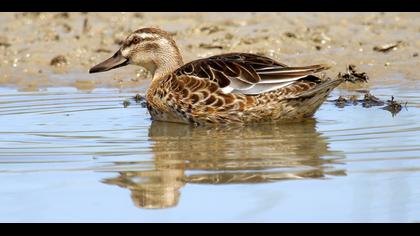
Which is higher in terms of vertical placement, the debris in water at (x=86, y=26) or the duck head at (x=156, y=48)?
the debris in water at (x=86, y=26)

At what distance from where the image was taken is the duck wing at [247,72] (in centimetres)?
1020

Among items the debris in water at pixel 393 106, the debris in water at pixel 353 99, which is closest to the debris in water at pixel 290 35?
the debris in water at pixel 353 99

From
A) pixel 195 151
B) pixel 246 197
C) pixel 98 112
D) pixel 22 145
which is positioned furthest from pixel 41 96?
pixel 246 197

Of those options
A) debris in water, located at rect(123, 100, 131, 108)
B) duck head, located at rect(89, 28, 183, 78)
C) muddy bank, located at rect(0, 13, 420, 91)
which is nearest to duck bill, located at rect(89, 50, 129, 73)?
duck head, located at rect(89, 28, 183, 78)

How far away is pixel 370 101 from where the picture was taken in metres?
11.5

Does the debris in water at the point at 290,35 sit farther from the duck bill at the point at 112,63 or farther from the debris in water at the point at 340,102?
the duck bill at the point at 112,63

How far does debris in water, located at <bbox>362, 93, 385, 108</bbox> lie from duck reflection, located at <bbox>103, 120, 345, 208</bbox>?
1125 millimetres

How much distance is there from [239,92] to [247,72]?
8.4 inches

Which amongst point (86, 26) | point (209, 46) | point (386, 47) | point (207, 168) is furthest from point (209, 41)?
point (207, 168)

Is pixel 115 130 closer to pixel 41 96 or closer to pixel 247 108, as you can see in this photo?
pixel 247 108

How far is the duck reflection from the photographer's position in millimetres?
7703

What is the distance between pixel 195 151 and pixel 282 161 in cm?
98

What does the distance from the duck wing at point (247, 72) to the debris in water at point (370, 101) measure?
3.93 ft

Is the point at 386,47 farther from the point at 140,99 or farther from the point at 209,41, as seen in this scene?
the point at 140,99
